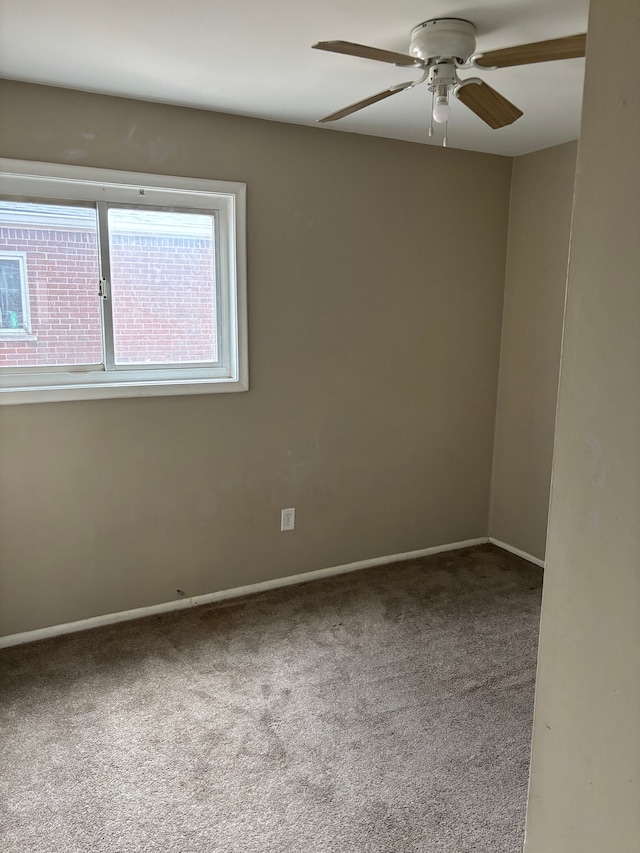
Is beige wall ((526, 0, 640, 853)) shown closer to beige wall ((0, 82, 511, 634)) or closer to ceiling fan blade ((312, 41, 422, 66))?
ceiling fan blade ((312, 41, 422, 66))

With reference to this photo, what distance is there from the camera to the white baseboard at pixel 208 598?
2.68m

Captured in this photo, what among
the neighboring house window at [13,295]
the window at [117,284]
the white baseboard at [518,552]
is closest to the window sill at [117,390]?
the window at [117,284]

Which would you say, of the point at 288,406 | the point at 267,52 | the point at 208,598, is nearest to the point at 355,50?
the point at 267,52

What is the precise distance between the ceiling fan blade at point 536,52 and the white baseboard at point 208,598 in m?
2.50

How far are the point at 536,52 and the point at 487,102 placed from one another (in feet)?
1.36

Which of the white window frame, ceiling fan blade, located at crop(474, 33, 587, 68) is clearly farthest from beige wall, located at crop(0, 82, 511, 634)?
ceiling fan blade, located at crop(474, 33, 587, 68)

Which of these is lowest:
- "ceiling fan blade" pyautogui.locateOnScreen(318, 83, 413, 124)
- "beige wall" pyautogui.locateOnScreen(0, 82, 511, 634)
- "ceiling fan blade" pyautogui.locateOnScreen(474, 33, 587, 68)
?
"beige wall" pyautogui.locateOnScreen(0, 82, 511, 634)

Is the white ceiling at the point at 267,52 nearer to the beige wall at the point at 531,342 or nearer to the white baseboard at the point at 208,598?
the beige wall at the point at 531,342

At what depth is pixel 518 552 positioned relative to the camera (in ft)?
12.1

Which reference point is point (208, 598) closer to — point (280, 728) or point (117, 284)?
point (280, 728)

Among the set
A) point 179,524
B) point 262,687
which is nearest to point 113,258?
point 179,524

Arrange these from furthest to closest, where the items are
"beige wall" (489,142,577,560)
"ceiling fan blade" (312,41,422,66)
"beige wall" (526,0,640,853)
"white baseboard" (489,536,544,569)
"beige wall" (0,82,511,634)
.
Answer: "white baseboard" (489,536,544,569)
"beige wall" (489,142,577,560)
"beige wall" (0,82,511,634)
"ceiling fan blade" (312,41,422,66)
"beige wall" (526,0,640,853)

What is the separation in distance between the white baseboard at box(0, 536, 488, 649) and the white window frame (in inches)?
51.0

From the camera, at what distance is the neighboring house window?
8.11ft
